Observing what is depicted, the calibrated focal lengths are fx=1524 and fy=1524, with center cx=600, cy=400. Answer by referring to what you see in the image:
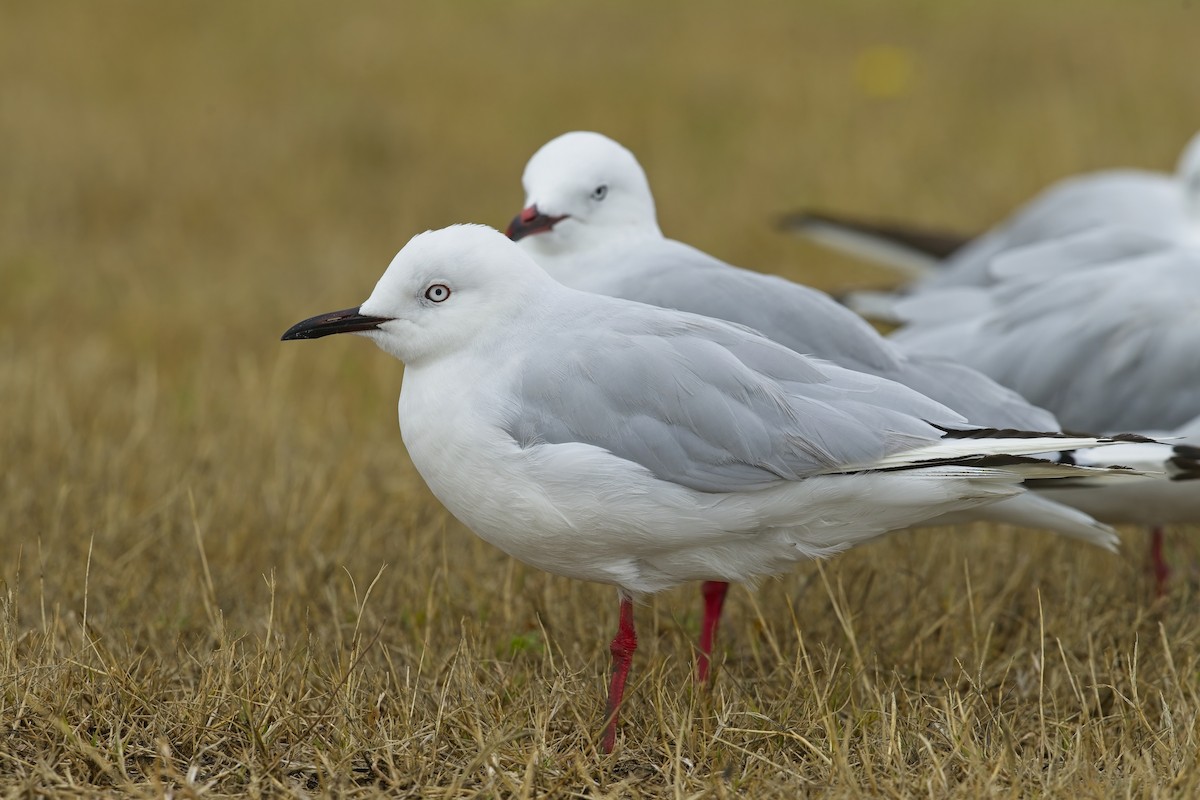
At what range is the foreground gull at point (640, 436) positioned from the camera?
3.13 m

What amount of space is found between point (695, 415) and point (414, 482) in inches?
84.8

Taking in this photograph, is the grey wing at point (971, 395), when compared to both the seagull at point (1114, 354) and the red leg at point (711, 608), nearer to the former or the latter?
the seagull at point (1114, 354)

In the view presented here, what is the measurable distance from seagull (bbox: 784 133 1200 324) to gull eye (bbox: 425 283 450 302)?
242 centimetres

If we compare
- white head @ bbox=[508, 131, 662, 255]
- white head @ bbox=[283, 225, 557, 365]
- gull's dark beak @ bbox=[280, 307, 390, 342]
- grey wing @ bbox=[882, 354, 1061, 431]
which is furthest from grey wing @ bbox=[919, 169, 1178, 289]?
gull's dark beak @ bbox=[280, 307, 390, 342]

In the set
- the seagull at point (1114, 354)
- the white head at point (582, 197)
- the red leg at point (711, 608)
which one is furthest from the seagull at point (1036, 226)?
the red leg at point (711, 608)

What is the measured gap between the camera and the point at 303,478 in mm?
4797

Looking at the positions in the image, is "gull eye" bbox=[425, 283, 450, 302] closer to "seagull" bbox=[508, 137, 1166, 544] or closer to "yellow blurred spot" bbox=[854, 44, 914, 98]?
"seagull" bbox=[508, 137, 1166, 544]

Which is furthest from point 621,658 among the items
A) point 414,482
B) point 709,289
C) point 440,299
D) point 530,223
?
point 414,482

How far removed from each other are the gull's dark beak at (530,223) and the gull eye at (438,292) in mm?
824

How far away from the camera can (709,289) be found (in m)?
3.90

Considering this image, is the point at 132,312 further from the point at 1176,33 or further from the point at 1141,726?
the point at 1176,33

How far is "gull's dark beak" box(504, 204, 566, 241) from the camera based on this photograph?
13.7ft

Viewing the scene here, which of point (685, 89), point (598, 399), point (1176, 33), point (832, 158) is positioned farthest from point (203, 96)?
point (598, 399)

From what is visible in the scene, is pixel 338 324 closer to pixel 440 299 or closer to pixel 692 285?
pixel 440 299
